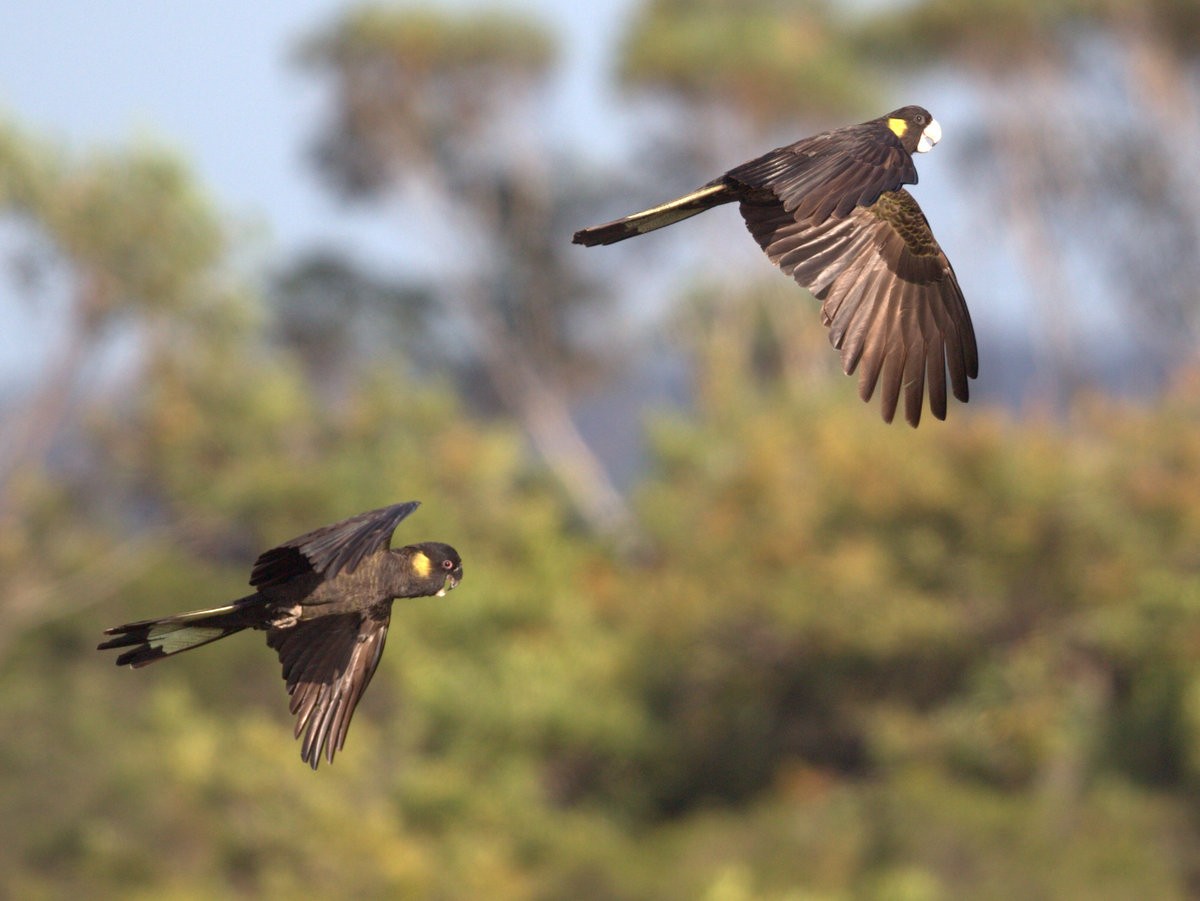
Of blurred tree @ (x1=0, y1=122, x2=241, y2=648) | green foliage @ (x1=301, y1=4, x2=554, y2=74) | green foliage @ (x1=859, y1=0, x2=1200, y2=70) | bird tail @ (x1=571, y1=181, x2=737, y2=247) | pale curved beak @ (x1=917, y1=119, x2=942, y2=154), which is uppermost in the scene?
green foliage @ (x1=301, y1=4, x2=554, y2=74)

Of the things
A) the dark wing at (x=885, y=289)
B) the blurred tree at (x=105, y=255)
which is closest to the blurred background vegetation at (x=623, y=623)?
the blurred tree at (x=105, y=255)

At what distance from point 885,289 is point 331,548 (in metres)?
2.17

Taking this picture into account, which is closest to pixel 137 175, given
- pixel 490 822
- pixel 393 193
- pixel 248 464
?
pixel 248 464

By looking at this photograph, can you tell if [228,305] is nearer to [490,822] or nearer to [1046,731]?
[490,822]

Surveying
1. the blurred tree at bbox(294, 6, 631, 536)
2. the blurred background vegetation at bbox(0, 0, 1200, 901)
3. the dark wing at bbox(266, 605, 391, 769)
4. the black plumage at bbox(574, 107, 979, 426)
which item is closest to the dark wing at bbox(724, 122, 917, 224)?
the black plumage at bbox(574, 107, 979, 426)

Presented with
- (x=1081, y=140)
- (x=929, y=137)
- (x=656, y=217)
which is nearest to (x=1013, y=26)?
(x=1081, y=140)

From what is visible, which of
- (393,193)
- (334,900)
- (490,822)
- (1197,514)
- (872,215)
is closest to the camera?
(872,215)

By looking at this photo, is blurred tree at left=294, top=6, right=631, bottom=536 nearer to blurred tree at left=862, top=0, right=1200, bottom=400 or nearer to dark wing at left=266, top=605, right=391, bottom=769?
blurred tree at left=862, top=0, right=1200, bottom=400

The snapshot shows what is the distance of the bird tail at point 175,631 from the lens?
20.4ft

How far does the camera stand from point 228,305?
1090 inches

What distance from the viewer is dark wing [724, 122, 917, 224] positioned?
238 inches

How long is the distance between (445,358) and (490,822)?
26441 mm

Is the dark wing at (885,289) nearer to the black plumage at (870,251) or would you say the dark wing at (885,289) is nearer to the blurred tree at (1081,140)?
the black plumage at (870,251)

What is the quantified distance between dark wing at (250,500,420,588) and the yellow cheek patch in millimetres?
134
